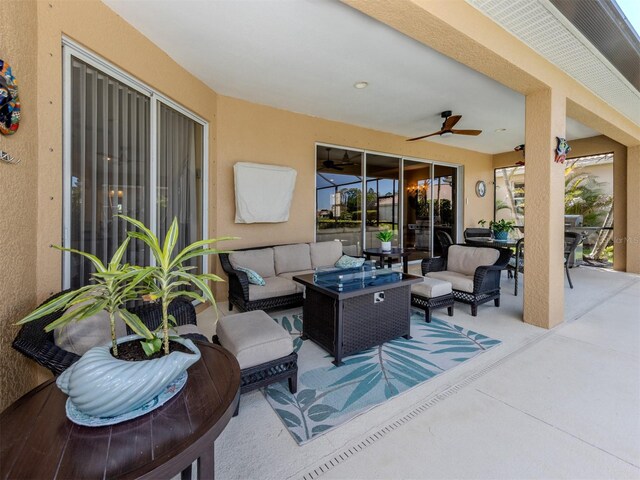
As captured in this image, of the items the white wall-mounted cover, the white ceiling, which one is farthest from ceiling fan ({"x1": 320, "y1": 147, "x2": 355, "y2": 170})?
the white wall-mounted cover

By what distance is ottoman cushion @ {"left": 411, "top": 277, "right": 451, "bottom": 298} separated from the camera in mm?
3387

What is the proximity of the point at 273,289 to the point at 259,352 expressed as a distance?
1.61 meters

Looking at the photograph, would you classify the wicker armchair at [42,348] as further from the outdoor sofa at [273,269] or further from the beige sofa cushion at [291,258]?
the beige sofa cushion at [291,258]

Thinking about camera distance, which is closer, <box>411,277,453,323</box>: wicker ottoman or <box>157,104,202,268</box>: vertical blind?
<box>157,104,202,268</box>: vertical blind

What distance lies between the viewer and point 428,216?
736 cm

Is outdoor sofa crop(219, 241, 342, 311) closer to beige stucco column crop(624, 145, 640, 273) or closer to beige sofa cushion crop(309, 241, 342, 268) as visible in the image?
beige sofa cushion crop(309, 241, 342, 268)

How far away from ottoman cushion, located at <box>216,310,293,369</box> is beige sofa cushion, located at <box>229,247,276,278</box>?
170 cm

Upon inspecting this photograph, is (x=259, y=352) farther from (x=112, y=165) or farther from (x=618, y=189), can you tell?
(x=618, y=189)

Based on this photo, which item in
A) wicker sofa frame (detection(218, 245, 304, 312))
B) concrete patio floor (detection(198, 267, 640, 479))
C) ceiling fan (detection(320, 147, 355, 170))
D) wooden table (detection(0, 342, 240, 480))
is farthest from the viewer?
ceiling fan (detection(320, 147, 355, 170))

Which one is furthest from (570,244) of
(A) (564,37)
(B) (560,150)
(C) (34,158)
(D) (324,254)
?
(C) (34,158)

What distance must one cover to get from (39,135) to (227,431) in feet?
7.06

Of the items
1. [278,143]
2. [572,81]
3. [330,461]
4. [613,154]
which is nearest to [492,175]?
[613,154]

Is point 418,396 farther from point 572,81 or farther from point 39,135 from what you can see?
point 572,81

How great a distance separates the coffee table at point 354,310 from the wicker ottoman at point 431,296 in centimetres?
52
